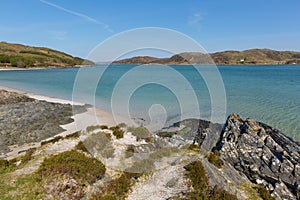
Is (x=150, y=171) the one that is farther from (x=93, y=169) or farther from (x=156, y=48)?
(x=156, y=48)

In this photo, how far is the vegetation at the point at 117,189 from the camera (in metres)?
7.23

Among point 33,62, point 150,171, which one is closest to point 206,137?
point 150,171

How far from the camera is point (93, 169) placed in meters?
8.38

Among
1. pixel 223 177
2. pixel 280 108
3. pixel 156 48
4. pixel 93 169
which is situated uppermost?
pixel 156 48

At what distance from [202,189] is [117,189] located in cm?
306

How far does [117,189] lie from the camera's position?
7590mm

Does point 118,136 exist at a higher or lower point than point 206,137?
higher

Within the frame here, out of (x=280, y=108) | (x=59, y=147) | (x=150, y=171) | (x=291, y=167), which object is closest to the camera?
(x=150, y=171)

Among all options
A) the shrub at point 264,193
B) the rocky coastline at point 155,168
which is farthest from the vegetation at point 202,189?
the shrub at point 264,193

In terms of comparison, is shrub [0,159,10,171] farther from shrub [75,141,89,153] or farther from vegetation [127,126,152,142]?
vegetation [127,126,152,142]

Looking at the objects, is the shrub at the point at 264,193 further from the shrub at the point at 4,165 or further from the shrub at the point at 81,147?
the shrub at the point at 4,165

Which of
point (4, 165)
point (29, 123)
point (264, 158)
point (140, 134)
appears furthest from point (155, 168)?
point (29, 123)

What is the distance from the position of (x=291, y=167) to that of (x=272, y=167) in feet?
3.01

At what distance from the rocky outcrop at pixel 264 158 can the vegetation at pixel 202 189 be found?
324 centimetres
